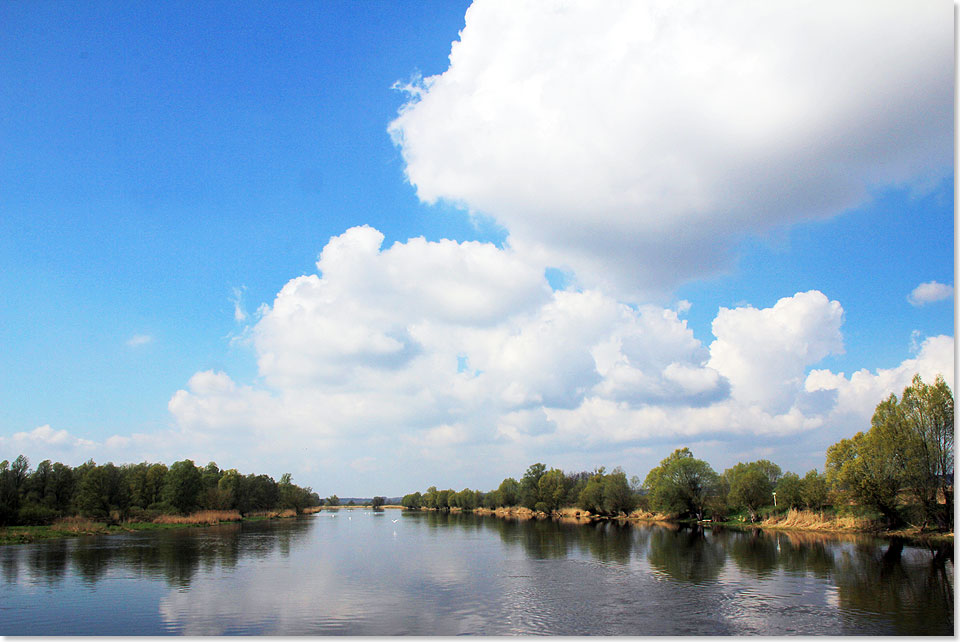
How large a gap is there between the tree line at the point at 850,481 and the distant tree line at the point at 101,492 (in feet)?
236

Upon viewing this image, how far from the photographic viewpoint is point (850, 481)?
4809 cm

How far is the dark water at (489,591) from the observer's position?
2038cm

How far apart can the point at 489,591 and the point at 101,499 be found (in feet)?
224

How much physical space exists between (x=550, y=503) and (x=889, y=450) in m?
87.4

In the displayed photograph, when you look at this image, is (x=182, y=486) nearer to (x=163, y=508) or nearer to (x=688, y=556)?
(x=163, y=508)

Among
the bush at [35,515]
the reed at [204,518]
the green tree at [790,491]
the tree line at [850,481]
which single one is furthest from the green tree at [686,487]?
the bush at [35,515]

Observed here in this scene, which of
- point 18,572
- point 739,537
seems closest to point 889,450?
point 739,537

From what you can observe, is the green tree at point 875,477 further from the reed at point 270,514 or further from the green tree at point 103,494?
the reed at point 270,514

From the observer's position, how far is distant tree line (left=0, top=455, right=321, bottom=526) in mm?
66812

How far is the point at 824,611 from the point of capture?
21.7 m

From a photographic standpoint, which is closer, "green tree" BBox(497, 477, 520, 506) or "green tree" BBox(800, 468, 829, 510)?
"green tree" BBox(800, 468, 829, 510)

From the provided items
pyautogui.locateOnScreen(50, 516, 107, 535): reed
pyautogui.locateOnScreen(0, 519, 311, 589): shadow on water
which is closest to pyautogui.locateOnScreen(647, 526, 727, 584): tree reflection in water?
pyautogui.locateOnScreen(0, 519, 311, 589): shadow on water

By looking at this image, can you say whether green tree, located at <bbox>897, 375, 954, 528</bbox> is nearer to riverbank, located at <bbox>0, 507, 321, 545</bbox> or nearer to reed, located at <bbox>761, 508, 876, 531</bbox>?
reed, located at <bbox>761, 508, 876, 531</bbox>

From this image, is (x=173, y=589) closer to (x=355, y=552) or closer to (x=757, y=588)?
(x=355, y=552)
